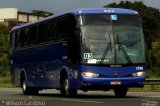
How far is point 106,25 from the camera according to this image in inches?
930

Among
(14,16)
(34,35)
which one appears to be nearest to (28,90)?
(34,35)

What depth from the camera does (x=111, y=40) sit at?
76.4 feet

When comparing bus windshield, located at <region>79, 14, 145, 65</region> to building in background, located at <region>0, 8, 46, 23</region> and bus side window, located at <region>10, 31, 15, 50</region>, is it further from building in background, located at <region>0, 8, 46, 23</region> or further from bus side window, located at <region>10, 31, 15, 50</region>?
building in background, located at <region>0, 8, 46, 23</region>

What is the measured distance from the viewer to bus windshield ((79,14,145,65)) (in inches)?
907

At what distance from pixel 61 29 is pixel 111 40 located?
2598mm

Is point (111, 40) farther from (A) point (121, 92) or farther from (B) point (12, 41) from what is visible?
(B) point (12, 41)

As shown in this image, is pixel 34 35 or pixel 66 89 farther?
pixel 34 35

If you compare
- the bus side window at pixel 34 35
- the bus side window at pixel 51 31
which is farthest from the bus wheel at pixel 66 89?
the bus side window at pixel 34 35

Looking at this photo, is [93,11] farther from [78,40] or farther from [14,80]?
[14,80]

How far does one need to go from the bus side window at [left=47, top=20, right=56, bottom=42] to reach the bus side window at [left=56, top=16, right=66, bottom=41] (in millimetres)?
449

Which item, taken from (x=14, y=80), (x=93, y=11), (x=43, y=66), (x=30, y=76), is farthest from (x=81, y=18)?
(x=14, y=80)

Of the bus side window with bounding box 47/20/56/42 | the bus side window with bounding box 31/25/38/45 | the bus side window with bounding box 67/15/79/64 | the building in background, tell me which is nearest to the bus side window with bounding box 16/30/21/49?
the bus side window with bounding box 31/25/38/45

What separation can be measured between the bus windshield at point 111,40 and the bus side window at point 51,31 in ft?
8.72

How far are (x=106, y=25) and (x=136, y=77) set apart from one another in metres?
2.25
